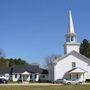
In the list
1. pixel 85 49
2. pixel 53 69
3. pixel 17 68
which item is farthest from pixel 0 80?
pixel 85 49

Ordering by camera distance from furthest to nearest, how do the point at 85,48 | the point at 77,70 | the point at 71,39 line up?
1. the point at 85,48
2. the point at 71,39
3. the point at 77,70

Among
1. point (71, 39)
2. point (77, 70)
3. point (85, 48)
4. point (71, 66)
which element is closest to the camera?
point (77, 70)

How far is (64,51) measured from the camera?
84500 mm

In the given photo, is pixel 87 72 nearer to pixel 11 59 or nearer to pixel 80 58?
pixel 80 58

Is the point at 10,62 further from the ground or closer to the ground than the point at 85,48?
closer to the ground

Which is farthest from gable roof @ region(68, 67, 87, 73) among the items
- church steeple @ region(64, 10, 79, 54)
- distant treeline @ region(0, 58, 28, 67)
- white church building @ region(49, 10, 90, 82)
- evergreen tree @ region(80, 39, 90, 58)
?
distant treeline @ region(0, 58, 28, 67)

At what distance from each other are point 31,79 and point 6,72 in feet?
33.5

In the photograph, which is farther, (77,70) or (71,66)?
(71,66)

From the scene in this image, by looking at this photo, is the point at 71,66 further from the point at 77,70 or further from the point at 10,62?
the point at 10,62

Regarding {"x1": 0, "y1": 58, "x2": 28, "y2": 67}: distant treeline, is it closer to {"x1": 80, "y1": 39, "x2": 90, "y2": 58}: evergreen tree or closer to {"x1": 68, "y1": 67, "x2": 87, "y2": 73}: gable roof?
{"x1": 80, "y1": 39, "x2": 90, "y2": 58}: evergreen tree

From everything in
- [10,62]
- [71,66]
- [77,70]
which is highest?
[10,62]

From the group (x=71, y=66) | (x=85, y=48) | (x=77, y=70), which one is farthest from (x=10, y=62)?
(x=77, y=70)

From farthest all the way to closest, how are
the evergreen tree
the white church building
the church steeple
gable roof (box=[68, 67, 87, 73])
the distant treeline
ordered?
the distant treeline
the evergreen tree
the church steeple
the white church building
gable roof (box=[68, 67, 87, 73])

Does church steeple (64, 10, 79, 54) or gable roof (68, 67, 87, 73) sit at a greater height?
church steeple (64, 10, 79, 54)
